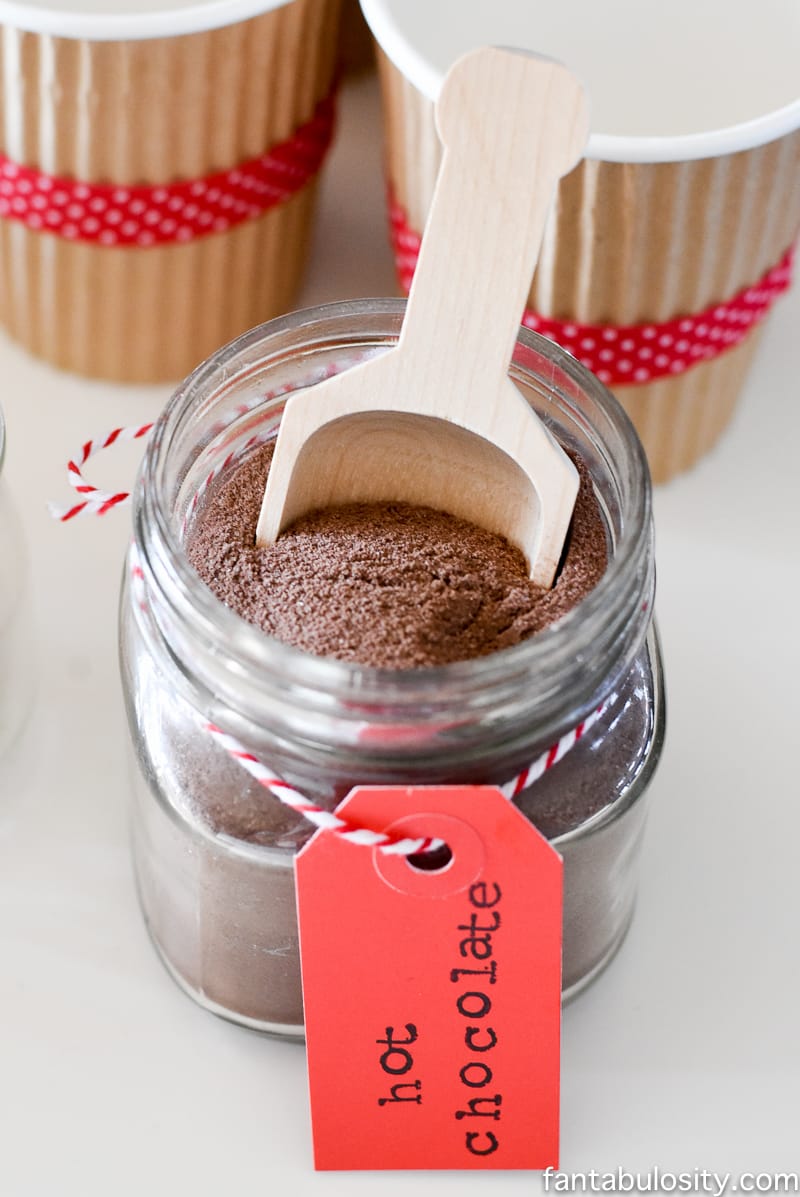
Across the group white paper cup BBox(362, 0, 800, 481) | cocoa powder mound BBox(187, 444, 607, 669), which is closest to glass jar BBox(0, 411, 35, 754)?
cocoa powder mound BBox(187, 444, 607, 669)

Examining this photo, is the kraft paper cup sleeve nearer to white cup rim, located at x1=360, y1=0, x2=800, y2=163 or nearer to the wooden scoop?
white cup rim, located at x1=360, y1=0, x2=800, y2=163

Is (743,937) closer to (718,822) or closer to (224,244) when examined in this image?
(718,822)

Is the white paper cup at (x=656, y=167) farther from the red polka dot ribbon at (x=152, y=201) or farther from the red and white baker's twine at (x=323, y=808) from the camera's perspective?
the red and white baker's twine at (x=323, y=808)

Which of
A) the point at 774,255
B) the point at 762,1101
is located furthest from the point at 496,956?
the point at 774,255

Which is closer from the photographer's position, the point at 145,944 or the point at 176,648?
the point at 176,648

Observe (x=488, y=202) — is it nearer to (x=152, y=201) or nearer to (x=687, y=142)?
(x=687, y=142)

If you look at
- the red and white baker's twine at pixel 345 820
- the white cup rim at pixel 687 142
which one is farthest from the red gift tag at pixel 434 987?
the white cup rim at pixel 687 142

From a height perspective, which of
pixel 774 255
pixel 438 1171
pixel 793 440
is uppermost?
pixel 774 255

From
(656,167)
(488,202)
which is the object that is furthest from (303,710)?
(656,167)
